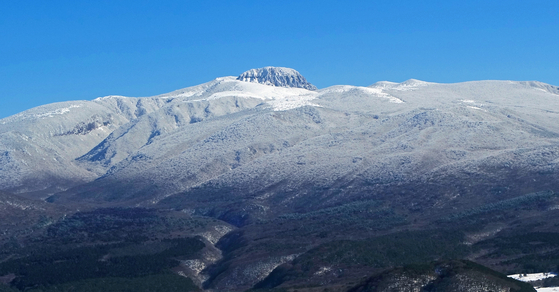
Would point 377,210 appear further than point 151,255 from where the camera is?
Yes

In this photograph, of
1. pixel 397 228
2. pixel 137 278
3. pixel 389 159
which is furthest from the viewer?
pixel 389 159

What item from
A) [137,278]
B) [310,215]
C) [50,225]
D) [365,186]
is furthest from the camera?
[365,186]

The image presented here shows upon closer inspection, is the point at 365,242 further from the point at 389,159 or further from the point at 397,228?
the point at 389,159

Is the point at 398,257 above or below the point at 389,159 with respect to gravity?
below

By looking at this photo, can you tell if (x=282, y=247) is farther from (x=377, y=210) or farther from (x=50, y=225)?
(x=50, y=225)

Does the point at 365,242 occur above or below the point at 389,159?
below

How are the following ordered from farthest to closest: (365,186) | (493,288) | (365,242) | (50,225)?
(365,186) → (50,225) → (365,242) → (493,288)

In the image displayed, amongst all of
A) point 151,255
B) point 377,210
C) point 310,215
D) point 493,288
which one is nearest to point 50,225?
point 151,255

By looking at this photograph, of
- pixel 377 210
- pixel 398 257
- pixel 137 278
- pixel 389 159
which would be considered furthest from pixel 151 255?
pixel 389 159

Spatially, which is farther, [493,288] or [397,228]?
[397,228]
